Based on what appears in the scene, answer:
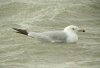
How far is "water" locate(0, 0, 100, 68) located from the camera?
8469 mm

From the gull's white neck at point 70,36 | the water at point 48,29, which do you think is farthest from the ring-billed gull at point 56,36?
the water at point 48,29

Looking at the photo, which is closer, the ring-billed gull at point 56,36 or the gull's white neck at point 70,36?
the ring-billed gull at point 56,36

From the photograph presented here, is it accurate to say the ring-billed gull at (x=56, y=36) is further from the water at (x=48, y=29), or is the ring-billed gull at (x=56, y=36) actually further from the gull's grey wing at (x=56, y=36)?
the water at (x=48, y=29)

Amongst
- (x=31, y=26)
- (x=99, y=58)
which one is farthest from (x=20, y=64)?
(x=31, y=26)

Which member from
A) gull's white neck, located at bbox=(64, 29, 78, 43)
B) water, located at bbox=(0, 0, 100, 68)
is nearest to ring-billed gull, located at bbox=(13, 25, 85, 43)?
gull's white neck, located at bbox=(64, 29, 78, 43)

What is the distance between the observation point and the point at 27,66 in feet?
26.3

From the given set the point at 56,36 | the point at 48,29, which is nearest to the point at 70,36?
the point at 56,36

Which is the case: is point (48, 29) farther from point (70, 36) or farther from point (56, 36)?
point (56, 36)

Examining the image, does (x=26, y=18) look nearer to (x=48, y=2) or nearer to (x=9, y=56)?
(x=48, y=2)

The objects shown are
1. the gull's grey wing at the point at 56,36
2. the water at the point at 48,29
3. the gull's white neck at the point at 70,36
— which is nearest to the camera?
the water at the point at 48,29

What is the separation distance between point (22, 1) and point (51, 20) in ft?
11.1

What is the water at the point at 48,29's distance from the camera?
8.47 meters

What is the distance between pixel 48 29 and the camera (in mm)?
11781

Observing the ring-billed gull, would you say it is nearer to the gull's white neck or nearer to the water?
the gull's white neck
